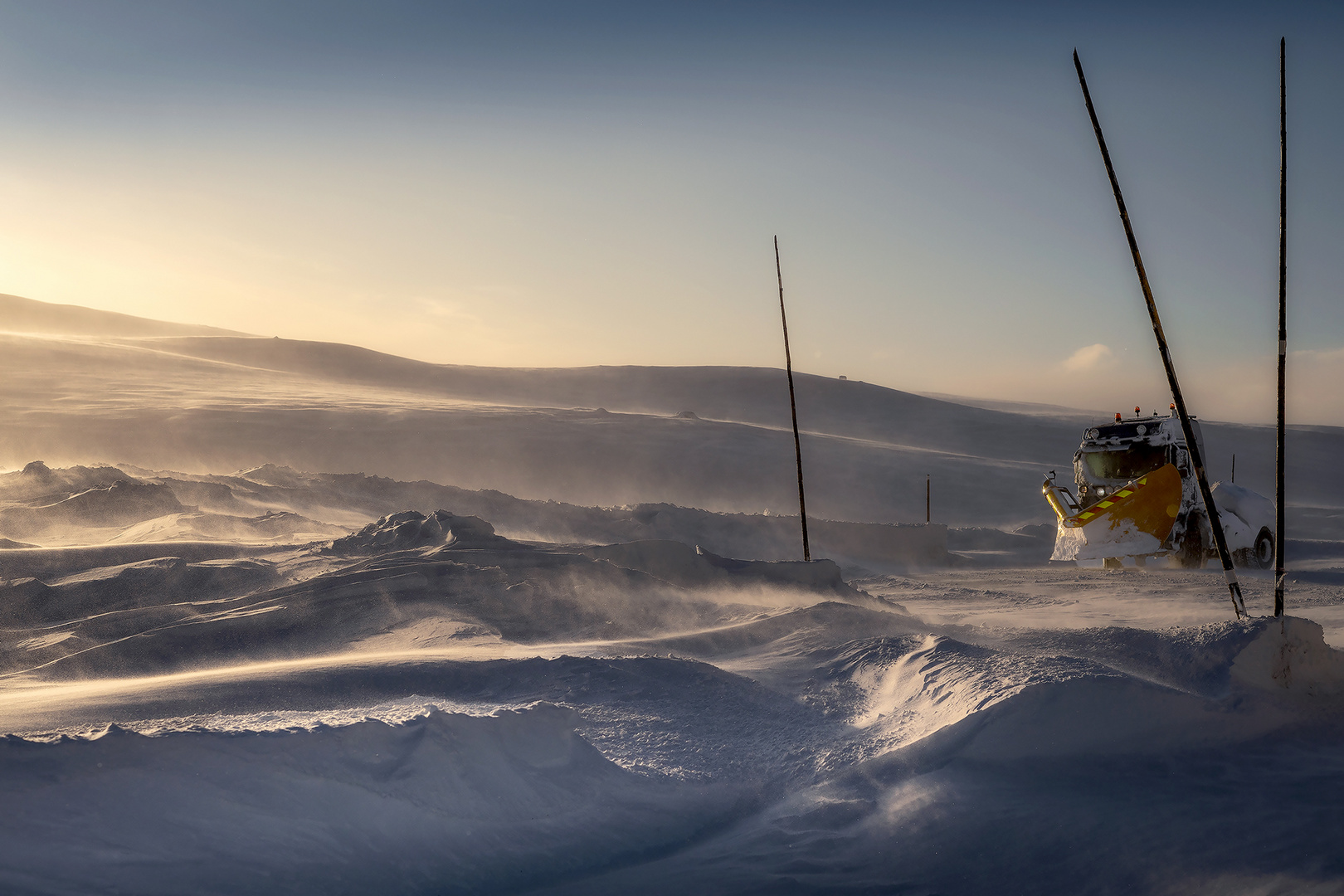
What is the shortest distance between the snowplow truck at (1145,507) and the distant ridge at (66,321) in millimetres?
86886

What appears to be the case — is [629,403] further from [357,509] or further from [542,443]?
[357,509]

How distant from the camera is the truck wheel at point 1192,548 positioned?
14.3 metres

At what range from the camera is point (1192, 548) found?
1442 cm

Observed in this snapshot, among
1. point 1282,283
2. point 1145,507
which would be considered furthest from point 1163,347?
point 1145,507

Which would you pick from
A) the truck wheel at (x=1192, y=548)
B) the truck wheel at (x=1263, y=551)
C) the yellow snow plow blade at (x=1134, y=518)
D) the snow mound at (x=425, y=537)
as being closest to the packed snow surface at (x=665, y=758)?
the snow mound at (x=425, y=537)

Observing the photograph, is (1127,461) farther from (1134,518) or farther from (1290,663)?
(1290,663)

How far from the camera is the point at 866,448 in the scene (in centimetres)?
3862

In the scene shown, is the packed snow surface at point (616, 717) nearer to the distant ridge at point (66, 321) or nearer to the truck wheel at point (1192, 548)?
the truck wheel at point (1192, 548)

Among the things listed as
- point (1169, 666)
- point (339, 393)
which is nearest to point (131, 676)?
point (1169, 666)

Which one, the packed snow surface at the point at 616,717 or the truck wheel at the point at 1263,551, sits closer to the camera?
the packed snow surface at the point at 616,717

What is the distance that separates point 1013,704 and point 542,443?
30303 mm

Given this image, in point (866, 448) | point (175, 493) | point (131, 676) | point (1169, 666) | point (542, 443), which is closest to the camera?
point (1169, 666)

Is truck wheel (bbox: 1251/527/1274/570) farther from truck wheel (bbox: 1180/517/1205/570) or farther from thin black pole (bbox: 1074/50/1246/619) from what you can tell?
thin black pole (bbox: 1074/50/1246/619)

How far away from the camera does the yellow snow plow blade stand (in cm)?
1377
